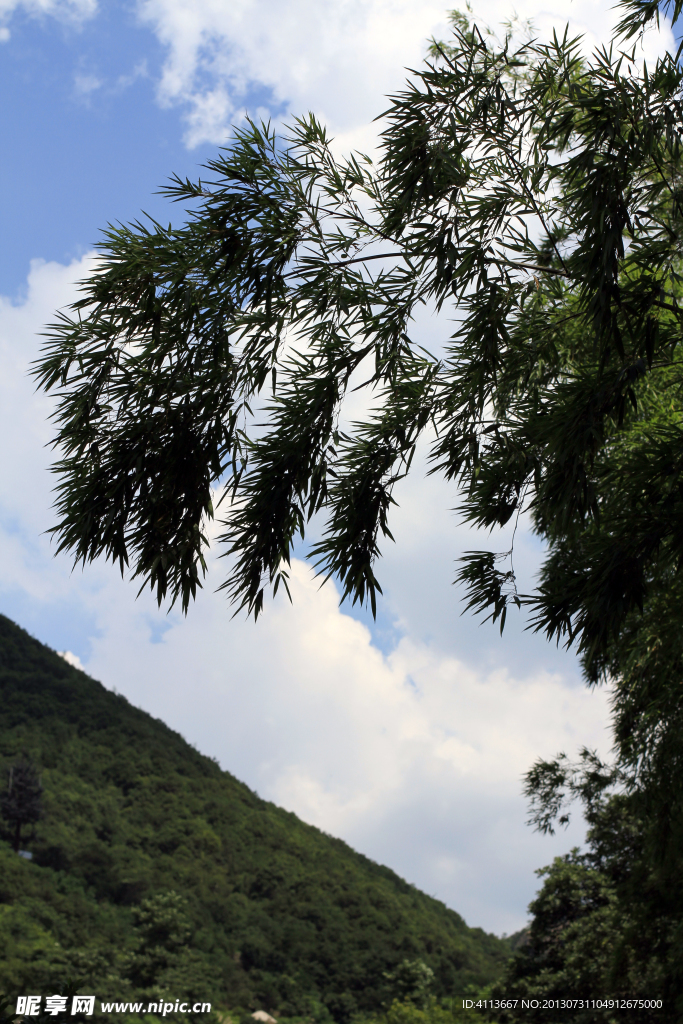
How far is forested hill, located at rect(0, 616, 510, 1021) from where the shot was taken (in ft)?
74.0

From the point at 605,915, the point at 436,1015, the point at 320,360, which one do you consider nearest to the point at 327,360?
the point at 320,360

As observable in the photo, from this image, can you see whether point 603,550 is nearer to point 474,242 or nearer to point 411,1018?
point 474,242

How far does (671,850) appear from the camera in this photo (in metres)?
5.88

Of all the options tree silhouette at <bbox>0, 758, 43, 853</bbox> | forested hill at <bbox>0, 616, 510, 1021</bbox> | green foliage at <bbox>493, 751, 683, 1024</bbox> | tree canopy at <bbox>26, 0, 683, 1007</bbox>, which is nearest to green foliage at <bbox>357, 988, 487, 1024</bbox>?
green foliage at <bbox>493, 751, 683, 1024</bbox>

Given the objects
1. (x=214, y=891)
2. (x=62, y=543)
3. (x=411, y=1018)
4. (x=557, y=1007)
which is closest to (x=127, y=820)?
(x=214, y=891)

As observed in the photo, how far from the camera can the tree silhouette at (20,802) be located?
27484 mm

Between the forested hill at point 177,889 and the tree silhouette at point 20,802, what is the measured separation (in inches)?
24.1

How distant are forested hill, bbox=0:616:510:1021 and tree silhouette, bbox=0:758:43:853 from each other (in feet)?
2.01

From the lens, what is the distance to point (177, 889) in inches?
1123

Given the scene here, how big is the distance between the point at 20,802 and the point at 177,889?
257 inches

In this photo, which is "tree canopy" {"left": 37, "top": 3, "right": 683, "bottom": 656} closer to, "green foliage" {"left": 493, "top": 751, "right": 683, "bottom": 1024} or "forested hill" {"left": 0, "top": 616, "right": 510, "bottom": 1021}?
"green foliage" {"left": 493, "top": 751, "right": 683, "bottom": 1024}

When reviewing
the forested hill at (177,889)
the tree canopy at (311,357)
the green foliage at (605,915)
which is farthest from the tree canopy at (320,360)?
the forested hill at (177,889)

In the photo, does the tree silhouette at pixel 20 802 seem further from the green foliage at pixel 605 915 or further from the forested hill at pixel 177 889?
the green foliage at pixel 605 915

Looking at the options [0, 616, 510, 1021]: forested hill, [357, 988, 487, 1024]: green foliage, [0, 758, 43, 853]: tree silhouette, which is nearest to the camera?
[357, 988, 487, 1024]: green foliage
